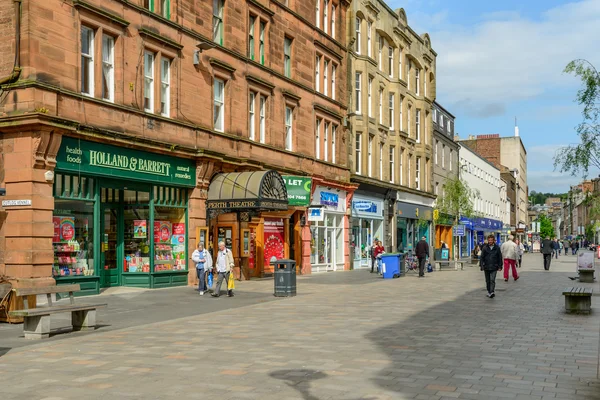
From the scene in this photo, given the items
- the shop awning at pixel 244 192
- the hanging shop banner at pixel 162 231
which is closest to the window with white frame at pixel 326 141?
the shop awning at pixel 244 192

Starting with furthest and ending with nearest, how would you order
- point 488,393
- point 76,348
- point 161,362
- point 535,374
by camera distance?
point 76,348, point 161,362, point 535,374, point 488,393

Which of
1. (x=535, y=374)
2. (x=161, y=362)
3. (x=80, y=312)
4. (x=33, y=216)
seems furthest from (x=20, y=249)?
(x=535, y=374)

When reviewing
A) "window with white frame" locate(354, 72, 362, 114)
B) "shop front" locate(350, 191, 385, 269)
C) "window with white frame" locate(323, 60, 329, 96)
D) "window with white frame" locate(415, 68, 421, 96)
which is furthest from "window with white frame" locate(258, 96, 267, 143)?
"window with white frame" locate(415, 68, 421, 96)

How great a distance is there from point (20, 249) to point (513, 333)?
1201 cm

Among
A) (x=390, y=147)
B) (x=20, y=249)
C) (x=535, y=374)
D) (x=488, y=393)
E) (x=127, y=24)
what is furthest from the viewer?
(x=390, y=147)

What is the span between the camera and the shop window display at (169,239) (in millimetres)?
23000

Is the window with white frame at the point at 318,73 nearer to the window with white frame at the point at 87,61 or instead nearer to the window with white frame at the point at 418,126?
the window with white frame at the point at 87,61

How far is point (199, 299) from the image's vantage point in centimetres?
1969

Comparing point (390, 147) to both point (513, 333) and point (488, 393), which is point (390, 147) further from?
point (488, 393)

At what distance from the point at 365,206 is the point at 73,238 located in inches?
964

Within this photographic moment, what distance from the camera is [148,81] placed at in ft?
74.0

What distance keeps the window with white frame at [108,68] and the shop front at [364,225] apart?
70.8 feet

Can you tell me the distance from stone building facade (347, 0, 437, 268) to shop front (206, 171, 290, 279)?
356 inches

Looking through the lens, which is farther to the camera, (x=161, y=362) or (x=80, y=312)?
(x=80, y=312)
